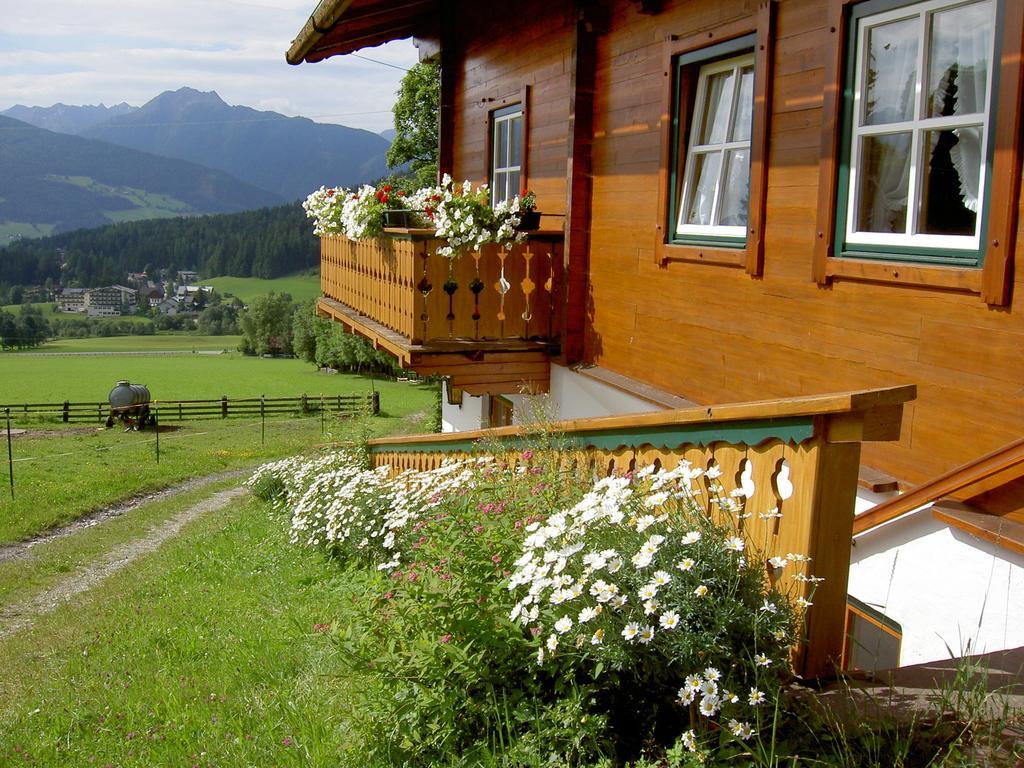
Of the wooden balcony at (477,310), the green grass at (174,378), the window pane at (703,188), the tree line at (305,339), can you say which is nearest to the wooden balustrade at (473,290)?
the wooden balcony at (477,310)

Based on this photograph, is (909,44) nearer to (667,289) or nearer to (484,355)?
(667,289)

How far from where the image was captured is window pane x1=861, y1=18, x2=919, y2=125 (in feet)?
15.7

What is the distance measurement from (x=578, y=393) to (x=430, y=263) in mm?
1787

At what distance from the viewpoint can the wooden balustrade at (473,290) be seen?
840 centimetres

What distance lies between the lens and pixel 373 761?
132 inches

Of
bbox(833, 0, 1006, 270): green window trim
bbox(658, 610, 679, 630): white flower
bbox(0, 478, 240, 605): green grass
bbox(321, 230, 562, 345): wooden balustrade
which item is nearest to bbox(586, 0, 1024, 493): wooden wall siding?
bbox(833, 0, 1006, 270): green window trim

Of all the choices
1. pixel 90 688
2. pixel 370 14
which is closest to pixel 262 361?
pixel 370 14

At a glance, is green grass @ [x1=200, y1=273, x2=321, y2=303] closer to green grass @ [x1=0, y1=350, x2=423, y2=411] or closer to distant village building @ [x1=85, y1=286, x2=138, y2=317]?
distant village building @ [x1=85, y1=286, x2=138, y2=317]

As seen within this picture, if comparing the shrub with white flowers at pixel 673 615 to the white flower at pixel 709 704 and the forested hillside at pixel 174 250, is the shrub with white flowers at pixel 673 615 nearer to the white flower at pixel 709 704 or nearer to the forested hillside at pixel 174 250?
the white flower at pixel 709 704

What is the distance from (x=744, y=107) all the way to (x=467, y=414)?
7447 millimetres

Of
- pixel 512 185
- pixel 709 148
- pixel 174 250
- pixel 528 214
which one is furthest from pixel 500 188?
pixel 174 250

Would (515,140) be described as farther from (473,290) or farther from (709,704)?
(709,704)

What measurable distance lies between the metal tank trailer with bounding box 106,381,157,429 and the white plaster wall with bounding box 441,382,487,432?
1086 inches

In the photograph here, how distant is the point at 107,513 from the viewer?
752 inches
